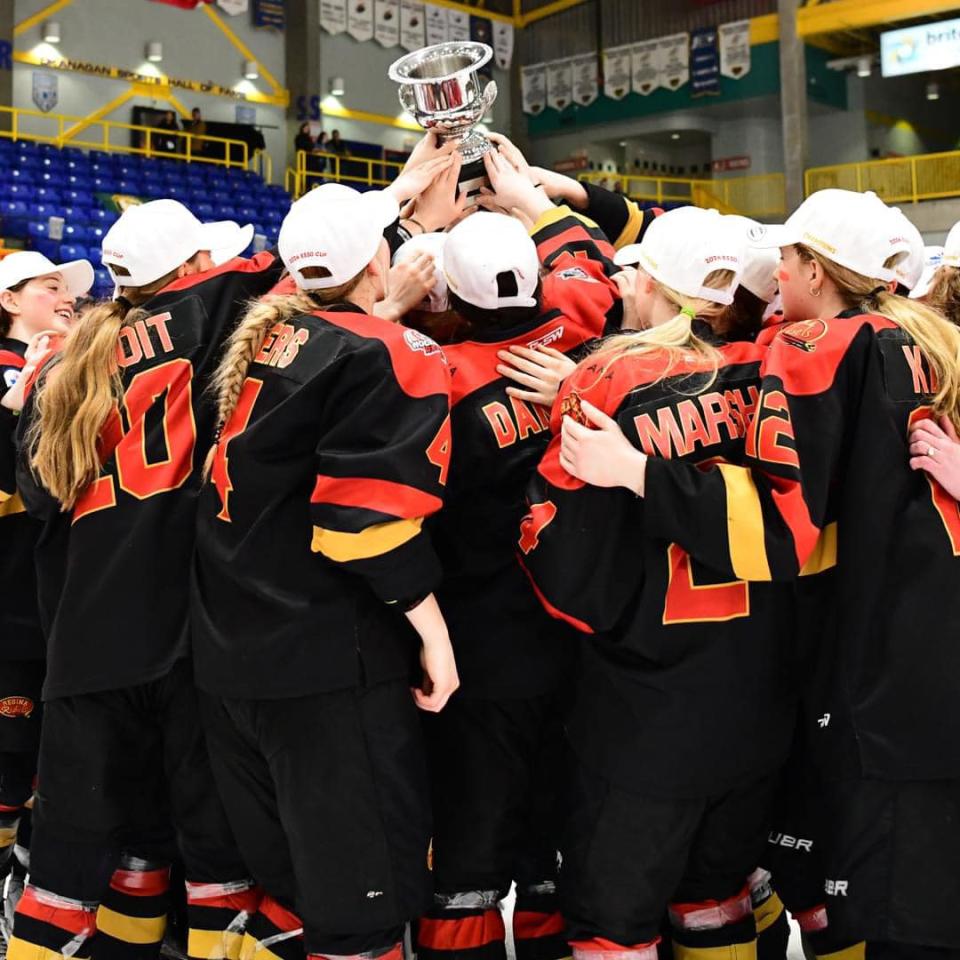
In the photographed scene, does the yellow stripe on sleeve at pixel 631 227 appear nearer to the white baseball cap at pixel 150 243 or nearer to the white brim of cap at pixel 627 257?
the white brim of cap at pixel 627 257

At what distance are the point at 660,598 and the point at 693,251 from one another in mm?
762

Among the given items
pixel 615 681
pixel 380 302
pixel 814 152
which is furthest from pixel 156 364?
pixel 814 152

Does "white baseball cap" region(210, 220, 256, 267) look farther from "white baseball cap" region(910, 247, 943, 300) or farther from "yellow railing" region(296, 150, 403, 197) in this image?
"yellow railing" region(296, 150, 403, 197)

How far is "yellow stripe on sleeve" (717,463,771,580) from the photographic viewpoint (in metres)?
2.29

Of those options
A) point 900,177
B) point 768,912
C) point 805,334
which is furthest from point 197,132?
point 805,334

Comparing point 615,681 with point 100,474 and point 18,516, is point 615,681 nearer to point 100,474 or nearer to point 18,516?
point 100,474

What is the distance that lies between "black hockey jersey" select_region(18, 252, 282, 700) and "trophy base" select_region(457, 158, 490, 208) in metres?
1.05

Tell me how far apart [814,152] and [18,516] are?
22.0 m

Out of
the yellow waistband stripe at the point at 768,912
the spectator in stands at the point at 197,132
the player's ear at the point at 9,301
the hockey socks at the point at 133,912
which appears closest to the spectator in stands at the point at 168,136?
the spectator in stands at the point at 197,132

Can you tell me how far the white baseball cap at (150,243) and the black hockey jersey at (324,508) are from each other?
53 centimetres

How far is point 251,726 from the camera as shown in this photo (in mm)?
2533

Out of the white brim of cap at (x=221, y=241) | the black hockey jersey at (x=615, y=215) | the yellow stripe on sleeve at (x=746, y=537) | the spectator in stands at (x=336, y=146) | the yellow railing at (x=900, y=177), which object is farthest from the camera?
the spectator in stands at (x=336, y=146)

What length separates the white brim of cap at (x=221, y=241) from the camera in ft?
10.0

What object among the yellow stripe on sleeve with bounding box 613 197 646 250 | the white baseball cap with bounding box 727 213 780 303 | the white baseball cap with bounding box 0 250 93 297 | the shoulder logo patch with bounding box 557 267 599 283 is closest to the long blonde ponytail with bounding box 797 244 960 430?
the white baseball cap with bounding box 727 213 780 303
